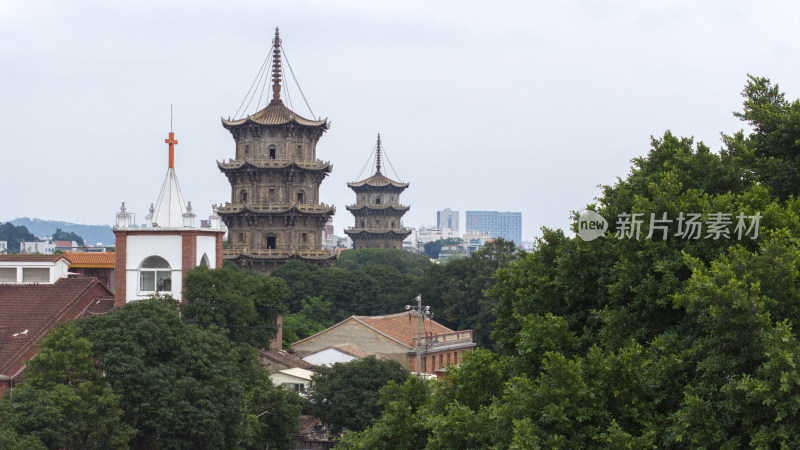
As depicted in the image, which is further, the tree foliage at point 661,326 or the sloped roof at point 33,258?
the sloped roof at point 33,258

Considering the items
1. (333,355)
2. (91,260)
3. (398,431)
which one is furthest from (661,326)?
(91,260)

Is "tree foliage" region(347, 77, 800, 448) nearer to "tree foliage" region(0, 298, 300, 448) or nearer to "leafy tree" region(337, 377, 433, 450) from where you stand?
"leafy tree" region(337, 377, 433, 450)

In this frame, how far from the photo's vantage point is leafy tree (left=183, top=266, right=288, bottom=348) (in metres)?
34.8

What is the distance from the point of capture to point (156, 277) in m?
36.2

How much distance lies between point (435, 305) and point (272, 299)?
2760cm

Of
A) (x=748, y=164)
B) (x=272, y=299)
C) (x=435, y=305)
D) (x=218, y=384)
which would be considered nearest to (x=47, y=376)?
(x=218, y=384)

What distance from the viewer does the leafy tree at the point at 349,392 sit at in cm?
3591

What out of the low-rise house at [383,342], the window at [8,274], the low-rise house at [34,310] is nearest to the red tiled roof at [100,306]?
the low-rise house at [34,310]

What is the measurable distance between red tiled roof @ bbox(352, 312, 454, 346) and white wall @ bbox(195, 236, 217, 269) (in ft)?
46.1

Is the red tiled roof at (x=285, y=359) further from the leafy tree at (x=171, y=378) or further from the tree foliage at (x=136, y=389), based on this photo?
the leafy tree at (x=171, y=378)

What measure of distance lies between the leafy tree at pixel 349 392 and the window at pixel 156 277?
669 cm

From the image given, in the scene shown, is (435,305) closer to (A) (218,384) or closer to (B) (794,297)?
(A) (218,384)

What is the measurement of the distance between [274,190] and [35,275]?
Answer: 38.7 metres

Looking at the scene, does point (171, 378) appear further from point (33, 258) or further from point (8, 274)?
point (8, 274)
